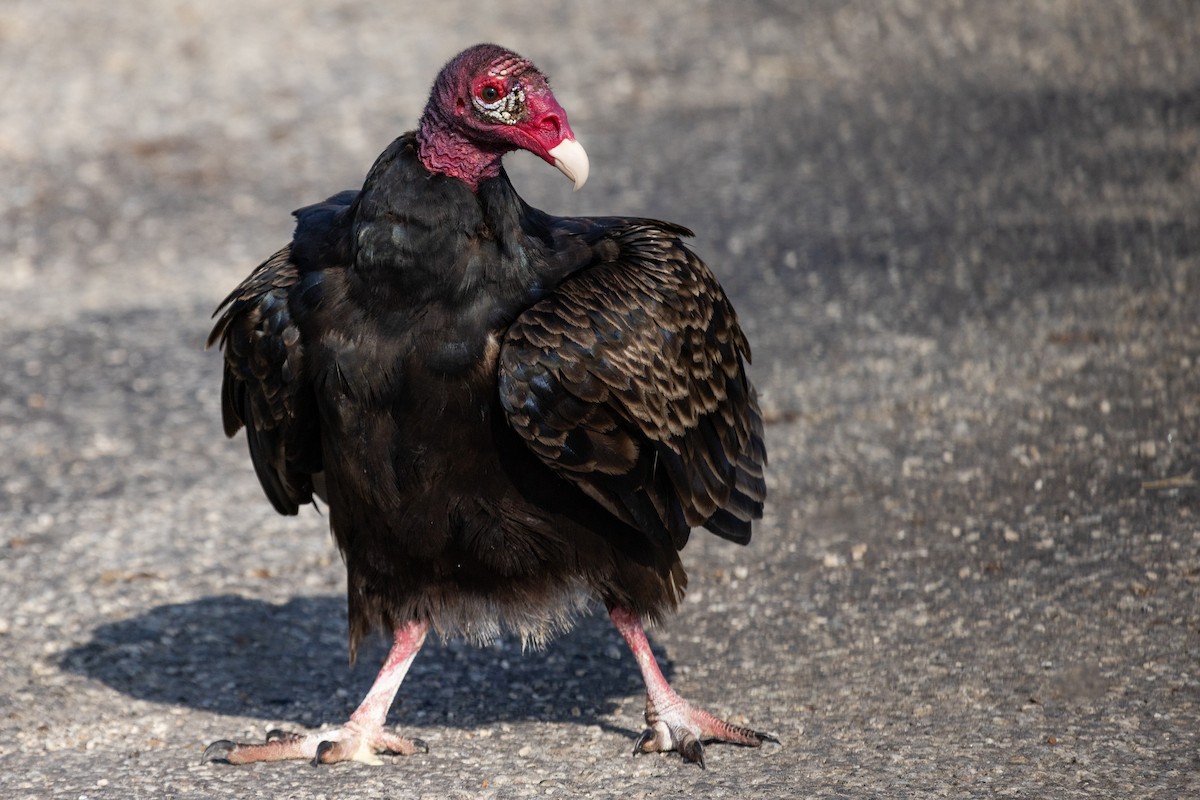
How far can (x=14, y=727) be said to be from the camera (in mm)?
4766

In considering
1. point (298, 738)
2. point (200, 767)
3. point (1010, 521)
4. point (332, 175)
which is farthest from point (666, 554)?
point (332, 175)

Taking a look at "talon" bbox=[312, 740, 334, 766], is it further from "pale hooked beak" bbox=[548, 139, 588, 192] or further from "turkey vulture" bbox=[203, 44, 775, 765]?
"pale hooked beak" bbox=[548, 139, 588, 192]

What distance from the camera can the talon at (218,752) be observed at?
→ 14.8 feet

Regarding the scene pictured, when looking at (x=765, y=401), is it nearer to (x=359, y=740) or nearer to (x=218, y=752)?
(x=359, y=740)

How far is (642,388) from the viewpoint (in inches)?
163

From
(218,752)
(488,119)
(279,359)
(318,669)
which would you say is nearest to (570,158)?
(488,119)

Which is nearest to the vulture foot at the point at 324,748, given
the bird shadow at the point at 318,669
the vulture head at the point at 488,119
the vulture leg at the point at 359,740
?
the vulture leg at the point at 359,740

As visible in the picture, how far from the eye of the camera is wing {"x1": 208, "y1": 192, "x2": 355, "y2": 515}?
4.25 meters

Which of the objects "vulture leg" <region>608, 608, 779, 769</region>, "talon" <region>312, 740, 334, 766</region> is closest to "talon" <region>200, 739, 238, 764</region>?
"talon" <region>312, 740, 334, 766</region>

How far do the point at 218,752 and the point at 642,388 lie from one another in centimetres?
171

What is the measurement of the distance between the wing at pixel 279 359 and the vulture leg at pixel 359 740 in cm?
62

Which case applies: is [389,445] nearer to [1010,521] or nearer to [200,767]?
[200,767]

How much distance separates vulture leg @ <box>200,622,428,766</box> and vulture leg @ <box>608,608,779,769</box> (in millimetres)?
660

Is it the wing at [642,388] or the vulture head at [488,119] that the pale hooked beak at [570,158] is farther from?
the wing at [642,388]
